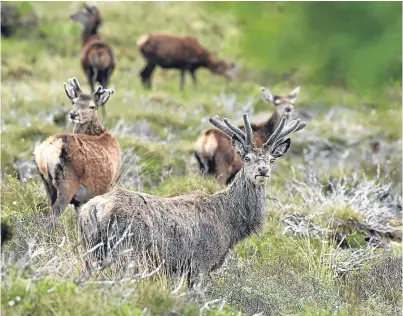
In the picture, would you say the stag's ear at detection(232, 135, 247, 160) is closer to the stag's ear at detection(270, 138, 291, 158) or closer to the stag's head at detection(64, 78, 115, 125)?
the stag's ear at detection(270, 138, 291, 158)

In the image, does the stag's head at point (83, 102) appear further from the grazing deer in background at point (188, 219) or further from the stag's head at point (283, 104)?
the stag's head at point (283, 104)

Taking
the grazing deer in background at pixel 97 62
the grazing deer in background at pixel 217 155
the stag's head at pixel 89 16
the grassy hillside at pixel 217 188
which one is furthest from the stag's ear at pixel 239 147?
the stag's head at pixel 89 16

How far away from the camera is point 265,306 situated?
6840 millimetres

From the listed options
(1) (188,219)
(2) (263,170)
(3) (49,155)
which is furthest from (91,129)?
(2) (263,170)

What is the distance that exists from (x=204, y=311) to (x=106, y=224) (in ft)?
3.57

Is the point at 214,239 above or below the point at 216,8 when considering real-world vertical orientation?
below

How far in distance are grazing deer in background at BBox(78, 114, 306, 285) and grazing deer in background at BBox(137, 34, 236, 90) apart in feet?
46.4

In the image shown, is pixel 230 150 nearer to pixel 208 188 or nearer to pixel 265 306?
pixel 208 188

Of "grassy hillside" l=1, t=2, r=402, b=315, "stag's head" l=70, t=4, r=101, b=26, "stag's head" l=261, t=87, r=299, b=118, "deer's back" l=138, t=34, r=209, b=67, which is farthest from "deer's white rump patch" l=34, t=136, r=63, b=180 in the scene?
"deer's back" l=138, t=34, r=209, b=67

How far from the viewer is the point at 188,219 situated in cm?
688

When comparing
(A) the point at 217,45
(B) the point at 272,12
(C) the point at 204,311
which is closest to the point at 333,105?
(A) the point at 217,45

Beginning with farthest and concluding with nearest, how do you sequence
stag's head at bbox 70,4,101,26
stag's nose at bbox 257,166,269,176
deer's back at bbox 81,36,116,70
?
stag's head at bbox 70,4,101,26 < deer's back at bbox 81,36,116,70 < stag's nose at bbox 257,166,269,176

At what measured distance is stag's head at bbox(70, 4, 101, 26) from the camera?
68.1 ft

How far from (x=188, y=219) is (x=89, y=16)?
15.0 metres
